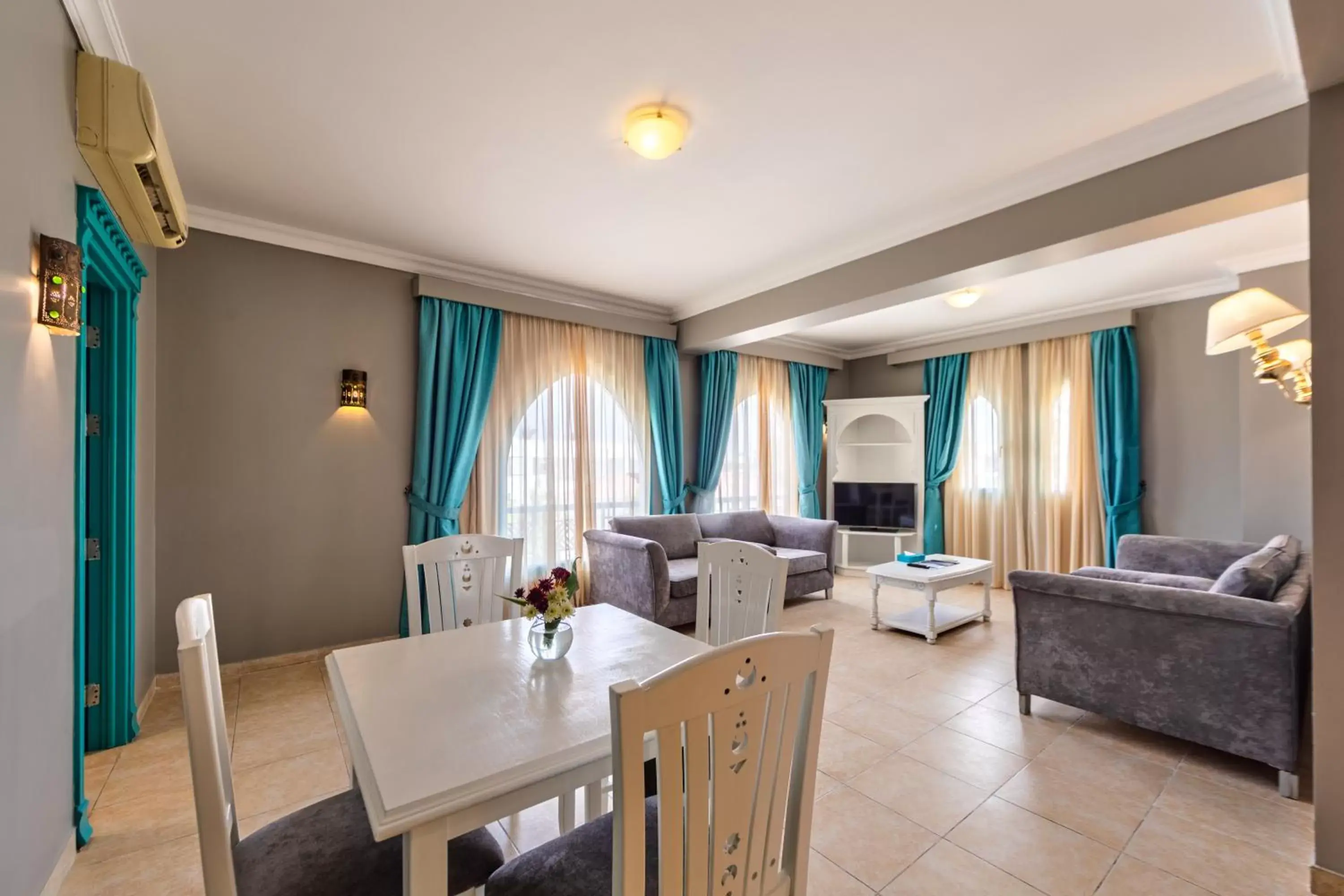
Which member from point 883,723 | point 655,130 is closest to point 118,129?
point 655,130

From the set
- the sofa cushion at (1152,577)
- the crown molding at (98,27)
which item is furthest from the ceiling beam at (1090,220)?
the crown molding at (98,27)

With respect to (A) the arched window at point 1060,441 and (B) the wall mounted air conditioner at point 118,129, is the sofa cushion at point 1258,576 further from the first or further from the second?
(B) the wall mounted air conditioner at point 118,129

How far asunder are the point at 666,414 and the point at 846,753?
3.38m

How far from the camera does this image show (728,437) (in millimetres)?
5969

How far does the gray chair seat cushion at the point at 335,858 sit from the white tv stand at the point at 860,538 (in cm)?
571

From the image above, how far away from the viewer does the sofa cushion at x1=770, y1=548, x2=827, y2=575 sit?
4977mm

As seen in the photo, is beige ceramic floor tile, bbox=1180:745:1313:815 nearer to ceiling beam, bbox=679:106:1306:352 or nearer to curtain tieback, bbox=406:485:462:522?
ceiling beam, bbox=679:106:1306:352

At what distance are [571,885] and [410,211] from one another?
3352mm

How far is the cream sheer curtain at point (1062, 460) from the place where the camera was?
5227 millimetres

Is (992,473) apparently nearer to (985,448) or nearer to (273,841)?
(985,448)

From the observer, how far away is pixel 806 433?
6754 millimetres

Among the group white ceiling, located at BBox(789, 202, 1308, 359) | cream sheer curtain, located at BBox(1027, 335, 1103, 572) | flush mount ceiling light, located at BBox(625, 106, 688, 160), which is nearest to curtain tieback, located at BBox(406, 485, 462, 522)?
flush mount ceiling light, located at BBox(625, 106, 688, 160)

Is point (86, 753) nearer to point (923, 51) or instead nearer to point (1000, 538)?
point (923, 51)

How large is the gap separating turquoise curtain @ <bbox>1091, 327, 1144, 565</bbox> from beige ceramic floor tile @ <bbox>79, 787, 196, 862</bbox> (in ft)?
20.8
